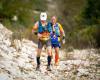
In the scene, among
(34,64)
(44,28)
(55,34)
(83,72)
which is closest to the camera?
(44,28)

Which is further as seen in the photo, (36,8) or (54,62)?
(36,8)

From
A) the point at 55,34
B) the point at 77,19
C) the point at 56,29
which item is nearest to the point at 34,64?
the point at 55,34

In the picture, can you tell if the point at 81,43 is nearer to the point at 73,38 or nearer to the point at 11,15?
the point at 73,38

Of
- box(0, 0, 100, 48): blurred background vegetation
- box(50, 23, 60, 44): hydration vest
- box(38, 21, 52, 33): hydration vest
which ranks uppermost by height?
box(38, 21, 52, 33): hydration vest

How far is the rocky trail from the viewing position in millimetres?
13195

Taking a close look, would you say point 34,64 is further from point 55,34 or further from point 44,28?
point 44,28

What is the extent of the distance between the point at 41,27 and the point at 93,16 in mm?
17346

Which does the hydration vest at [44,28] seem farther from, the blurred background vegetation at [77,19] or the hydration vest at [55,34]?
the blurred background vegetation at [77,19]

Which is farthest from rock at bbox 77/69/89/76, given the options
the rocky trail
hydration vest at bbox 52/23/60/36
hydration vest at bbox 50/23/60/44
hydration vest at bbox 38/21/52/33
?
hydration vest at bbox 38/21/52/33

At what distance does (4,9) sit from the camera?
88.7 ft

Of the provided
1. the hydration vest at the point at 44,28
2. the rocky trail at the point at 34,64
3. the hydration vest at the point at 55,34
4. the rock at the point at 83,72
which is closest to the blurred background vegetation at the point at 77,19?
the rocky trail at the point at 34,64

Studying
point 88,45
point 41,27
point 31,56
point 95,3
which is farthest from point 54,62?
point 95,3

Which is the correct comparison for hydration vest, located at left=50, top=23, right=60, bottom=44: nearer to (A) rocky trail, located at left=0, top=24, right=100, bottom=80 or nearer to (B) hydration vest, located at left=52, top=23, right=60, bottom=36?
(B) hydration vest, located at left=52, top=23, right=60, bottom=36

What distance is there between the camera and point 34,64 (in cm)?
1545
